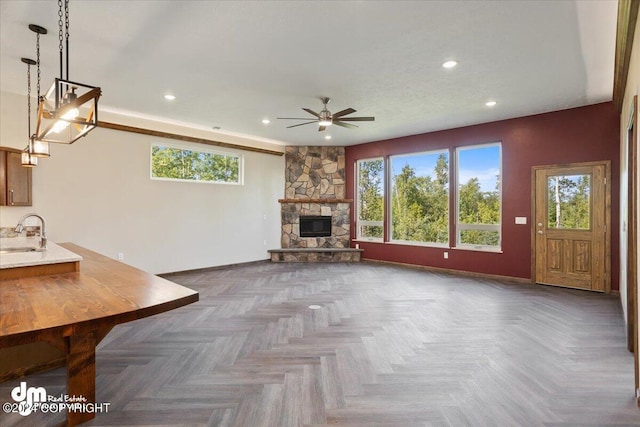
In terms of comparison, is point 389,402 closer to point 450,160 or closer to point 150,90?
point 150,90

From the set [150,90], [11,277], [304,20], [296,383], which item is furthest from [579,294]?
[150,90]

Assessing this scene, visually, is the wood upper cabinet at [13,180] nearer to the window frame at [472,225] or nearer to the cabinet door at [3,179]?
the cabinet door at [3,179]

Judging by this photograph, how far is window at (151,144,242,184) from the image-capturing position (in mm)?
6117

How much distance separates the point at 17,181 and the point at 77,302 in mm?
3937

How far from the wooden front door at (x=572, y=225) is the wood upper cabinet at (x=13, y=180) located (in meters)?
7.70

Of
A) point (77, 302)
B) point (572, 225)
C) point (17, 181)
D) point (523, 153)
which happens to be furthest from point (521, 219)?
point (17, 181)

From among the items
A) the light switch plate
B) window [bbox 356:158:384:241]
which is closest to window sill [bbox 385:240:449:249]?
window [bbox 356:158:384:241]

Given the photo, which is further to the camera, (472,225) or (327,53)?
(472,225)

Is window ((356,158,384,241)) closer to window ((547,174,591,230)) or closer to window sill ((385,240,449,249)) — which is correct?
window sill ((385,240,449,249))

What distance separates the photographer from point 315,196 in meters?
8.25

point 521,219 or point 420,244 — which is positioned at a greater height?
point 521,219

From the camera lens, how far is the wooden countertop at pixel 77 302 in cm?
133

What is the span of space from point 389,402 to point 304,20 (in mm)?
3033

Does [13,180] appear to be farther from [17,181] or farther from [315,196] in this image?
[315,196]
